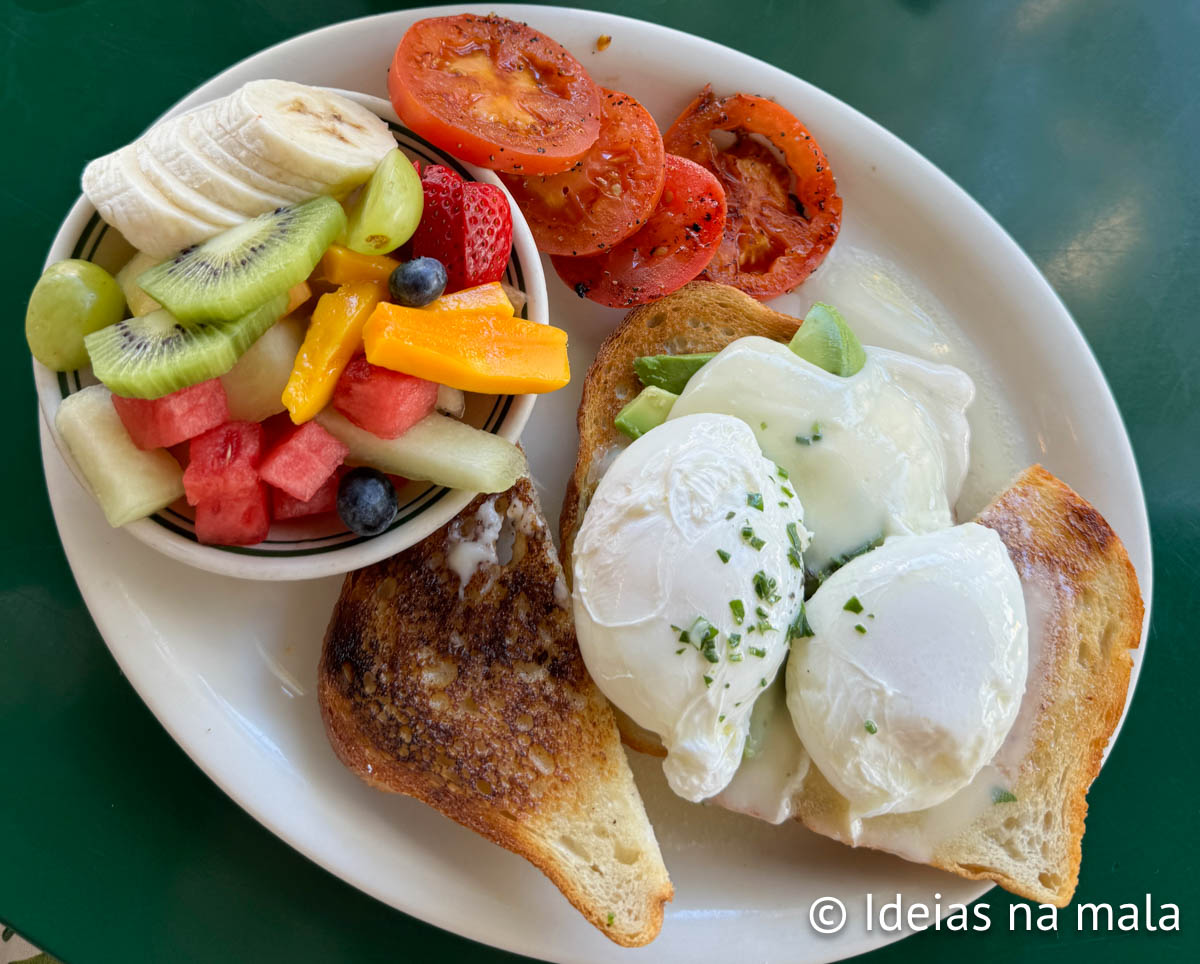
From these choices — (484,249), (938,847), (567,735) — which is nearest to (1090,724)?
(938,847)

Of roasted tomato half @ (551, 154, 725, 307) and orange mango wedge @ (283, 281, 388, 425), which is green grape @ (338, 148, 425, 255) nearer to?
orange mango wedge @ (283, 281, 388, 425)

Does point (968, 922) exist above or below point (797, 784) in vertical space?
below

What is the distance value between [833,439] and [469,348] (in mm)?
768

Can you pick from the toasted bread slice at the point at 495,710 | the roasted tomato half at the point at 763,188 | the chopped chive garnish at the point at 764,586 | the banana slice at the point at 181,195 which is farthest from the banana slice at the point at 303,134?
the chopped chive garnish at the point at 764,586

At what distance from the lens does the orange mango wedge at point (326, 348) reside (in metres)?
1.33

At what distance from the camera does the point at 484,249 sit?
149 cm

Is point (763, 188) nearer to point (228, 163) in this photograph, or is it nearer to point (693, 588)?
point (693, 588)

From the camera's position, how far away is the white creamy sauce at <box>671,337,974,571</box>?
173cm

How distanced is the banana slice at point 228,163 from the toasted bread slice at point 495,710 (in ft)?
2.33

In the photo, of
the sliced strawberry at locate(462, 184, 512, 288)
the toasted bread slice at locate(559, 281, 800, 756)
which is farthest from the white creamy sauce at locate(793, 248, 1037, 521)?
the sliced strawberry at locate(462, 184, 512, 288)

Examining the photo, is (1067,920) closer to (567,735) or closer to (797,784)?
(797,784)

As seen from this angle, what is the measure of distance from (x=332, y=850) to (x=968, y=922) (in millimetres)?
1557

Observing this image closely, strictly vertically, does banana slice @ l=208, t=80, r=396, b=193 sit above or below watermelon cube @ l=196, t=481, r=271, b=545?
above

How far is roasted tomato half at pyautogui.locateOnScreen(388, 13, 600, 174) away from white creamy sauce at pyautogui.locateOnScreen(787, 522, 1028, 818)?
102cm
